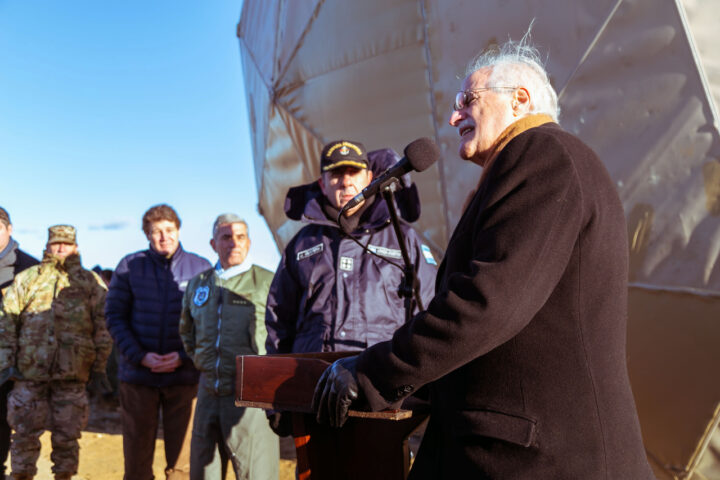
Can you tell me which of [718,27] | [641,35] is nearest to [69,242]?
[641,35]

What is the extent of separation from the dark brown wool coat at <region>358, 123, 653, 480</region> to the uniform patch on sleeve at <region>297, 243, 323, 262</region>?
5.26 ft

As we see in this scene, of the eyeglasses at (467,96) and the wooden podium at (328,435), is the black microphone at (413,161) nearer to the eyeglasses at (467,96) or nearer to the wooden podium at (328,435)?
the eyeglasses at (467,96)

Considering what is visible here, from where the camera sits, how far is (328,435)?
1834 mm

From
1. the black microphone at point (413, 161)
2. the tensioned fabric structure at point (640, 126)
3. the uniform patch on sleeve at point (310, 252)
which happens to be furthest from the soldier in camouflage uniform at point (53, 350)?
the black microphone at point (413, 161)

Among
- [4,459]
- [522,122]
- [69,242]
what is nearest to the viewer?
[522,122]

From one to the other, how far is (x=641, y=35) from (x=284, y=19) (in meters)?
3.38

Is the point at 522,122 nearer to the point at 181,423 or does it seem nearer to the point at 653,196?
the point at 653,196

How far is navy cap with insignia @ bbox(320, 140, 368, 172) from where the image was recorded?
3.09 meters

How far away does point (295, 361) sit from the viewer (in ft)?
5.32

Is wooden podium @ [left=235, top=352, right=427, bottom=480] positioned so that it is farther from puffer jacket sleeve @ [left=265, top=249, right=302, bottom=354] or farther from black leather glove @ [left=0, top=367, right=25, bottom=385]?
black leather glove @ [left=0, top=367, right=25, bottom=385]

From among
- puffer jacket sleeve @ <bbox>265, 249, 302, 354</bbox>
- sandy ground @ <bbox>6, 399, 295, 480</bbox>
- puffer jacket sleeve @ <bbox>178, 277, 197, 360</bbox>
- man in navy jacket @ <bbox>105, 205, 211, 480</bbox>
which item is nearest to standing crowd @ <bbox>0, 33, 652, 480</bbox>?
puffer jacket sleeve @ <bbox>265, 249, 302, 354</bbox>

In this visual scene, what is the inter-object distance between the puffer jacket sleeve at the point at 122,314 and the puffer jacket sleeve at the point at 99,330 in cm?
58

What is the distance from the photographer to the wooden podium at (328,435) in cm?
165

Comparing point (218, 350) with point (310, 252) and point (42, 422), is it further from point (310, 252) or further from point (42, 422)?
point (42, 422)
